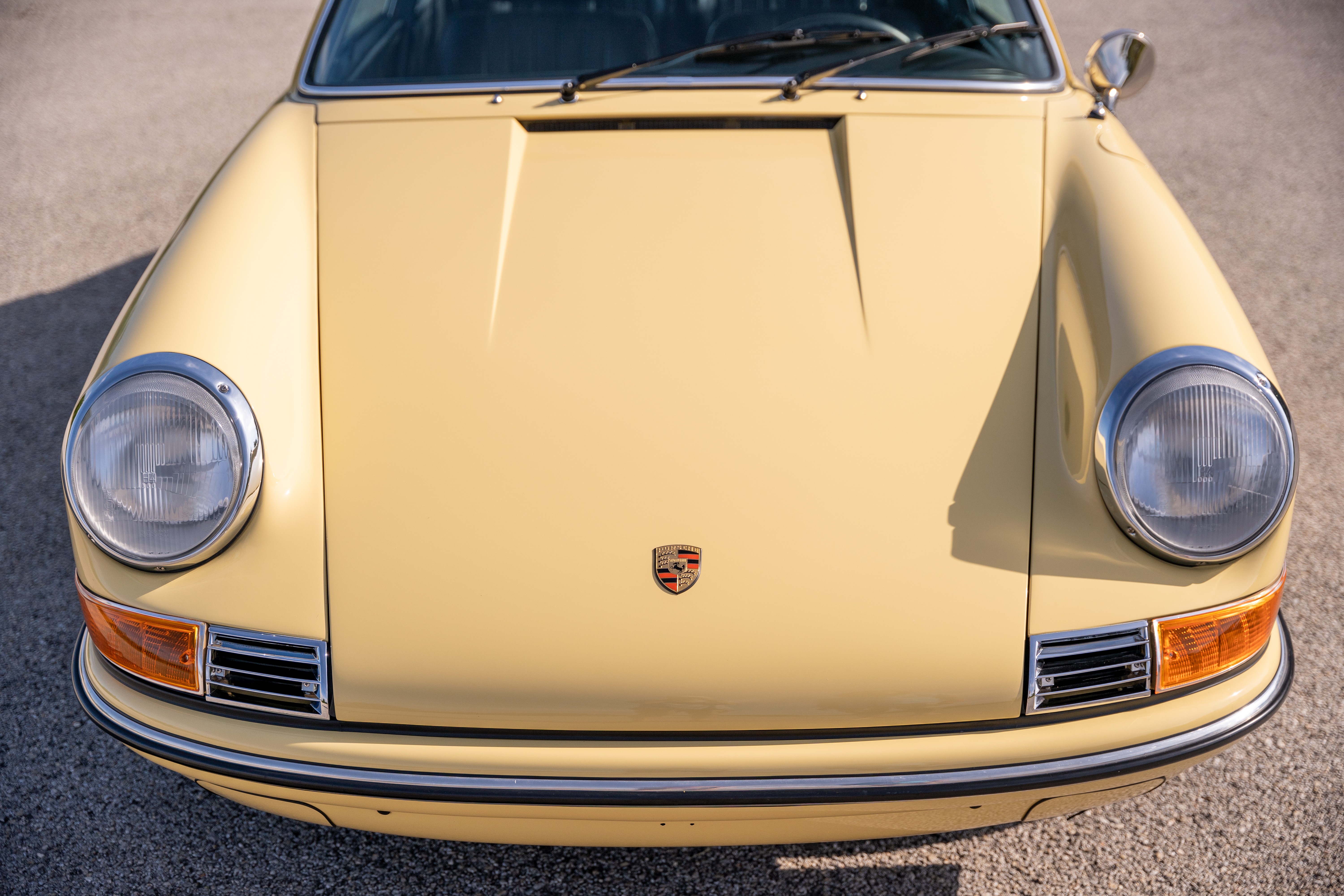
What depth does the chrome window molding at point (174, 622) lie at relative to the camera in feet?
4.64

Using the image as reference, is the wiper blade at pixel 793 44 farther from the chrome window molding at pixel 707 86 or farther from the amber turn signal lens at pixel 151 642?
the amber turn signal lens at pixel 151 642

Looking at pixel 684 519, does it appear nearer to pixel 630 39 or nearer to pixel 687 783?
pixel 687 783

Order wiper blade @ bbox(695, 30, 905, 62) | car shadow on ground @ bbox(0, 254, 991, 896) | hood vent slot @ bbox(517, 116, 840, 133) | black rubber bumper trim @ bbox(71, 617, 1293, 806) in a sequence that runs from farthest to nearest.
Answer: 1. wiper blade @ bbox(695, 30, 905, 62)
2. hood vent slot @ bbox(517, 116, 840, 133)
3. car shadow on ground @ bbox(0, 254, 991, 896)
4. black rubber bumper trim @ bbox(71, 617, 1293, 806)

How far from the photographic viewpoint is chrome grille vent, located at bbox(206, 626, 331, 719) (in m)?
1.40

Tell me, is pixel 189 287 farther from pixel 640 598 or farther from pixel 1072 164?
pixel 1072 164

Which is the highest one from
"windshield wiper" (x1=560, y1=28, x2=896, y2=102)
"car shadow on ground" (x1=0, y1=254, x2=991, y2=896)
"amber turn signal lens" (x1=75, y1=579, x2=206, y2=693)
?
"windshield wiper" (x1=560, y1=28, x2=896, y2=102)

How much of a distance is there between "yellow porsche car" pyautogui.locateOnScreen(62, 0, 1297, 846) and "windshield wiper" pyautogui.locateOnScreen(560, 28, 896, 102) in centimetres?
42

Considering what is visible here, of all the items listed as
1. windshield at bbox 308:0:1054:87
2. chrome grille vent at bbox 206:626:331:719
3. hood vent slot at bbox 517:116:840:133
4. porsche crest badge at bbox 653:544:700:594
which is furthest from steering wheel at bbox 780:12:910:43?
chrome grille vent at bbox 206:626:331:719

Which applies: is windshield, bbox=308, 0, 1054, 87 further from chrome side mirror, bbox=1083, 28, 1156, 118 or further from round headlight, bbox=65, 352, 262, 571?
round headlight, bbox=65, 352, 262, 571

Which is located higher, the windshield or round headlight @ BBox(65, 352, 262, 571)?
the windshield

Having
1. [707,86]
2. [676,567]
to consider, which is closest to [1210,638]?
[676,567]

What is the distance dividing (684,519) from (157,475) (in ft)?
2.62

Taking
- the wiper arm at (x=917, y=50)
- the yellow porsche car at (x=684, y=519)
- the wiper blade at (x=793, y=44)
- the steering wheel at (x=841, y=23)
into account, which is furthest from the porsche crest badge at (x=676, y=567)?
the steering wheel at (x=841, y=23)

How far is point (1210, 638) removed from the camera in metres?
1.44
